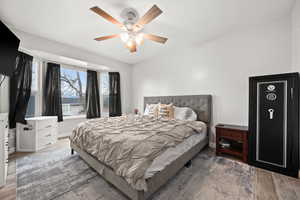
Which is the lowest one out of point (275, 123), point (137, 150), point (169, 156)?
point (169, 156)

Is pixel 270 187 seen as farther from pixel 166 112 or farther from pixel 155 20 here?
pixel 155 20

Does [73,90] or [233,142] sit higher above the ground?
[73,90]

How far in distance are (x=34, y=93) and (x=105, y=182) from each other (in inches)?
135

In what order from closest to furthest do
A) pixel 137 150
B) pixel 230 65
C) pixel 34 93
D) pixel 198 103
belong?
pixel 137 150 → pixel 230 65 → pixel 198 103 → pixel 34 93

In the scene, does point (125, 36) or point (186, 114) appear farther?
point (186, 114)

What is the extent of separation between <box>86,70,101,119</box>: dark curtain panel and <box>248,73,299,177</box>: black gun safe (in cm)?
448

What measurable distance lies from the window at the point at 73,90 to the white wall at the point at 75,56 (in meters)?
0.89

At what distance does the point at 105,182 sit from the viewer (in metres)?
1.76

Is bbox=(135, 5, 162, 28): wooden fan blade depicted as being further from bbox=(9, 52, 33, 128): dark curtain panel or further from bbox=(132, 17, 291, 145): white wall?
bbox=(9, 52, 33, 128): dark curtain panel

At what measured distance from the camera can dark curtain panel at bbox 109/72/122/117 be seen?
15.5ft

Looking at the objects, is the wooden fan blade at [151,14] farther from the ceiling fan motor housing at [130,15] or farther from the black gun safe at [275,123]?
the black gun safe at [275,123]

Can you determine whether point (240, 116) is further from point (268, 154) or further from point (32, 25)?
point (32, 25)

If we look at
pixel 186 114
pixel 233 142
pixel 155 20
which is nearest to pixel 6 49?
pixel 155 20

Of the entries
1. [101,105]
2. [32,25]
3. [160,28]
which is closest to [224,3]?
[160,28]
